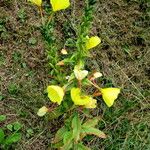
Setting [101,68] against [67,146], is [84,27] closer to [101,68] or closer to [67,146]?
[67,146]

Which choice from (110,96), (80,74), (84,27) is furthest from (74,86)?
(84,27)

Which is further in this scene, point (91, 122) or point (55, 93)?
point (91, 122)

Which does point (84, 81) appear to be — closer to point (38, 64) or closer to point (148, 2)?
point (38, 64)

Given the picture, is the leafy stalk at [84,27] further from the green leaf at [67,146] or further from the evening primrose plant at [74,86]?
the green leaf at [67,146]

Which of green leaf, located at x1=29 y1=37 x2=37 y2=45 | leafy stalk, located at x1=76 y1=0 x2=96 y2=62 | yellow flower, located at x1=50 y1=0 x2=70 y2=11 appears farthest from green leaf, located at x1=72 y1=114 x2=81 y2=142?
green leaf, located at x1=29 y1=37 x2=37 y2=45

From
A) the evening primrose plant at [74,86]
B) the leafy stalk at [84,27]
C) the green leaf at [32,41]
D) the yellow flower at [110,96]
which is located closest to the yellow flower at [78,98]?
the evening primrose plant at [74,86]

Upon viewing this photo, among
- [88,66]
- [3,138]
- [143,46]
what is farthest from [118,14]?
[3,138]

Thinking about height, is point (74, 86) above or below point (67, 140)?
above
